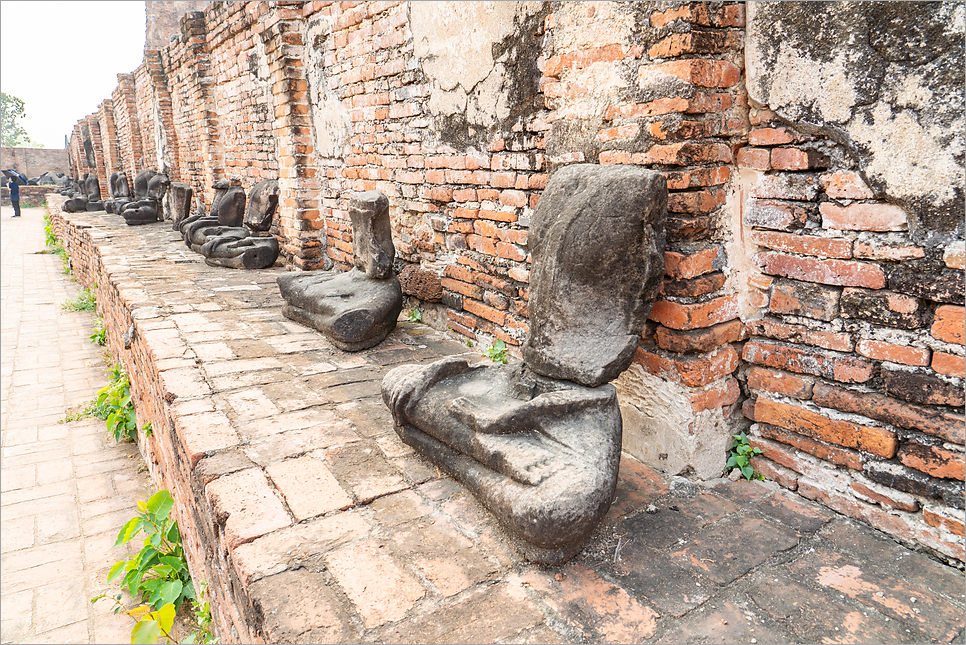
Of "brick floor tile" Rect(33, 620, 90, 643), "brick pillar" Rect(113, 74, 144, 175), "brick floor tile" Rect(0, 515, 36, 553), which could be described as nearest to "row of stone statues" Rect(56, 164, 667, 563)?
"brick floor tile" Rect(33, 620, 90, 643)

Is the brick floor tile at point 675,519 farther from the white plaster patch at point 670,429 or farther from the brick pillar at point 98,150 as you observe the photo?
the brick pillar at point 98,150

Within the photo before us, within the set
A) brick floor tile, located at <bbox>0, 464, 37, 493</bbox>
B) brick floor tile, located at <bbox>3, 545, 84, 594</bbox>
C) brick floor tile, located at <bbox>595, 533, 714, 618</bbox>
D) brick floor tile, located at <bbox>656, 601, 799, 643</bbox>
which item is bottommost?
brick floor tile, located at <bbox>3, 545, 84, 594</bbox>

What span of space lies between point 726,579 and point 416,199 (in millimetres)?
2969

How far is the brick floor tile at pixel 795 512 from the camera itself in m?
1.91

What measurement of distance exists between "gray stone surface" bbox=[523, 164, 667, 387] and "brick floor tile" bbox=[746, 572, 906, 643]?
2.62 feet

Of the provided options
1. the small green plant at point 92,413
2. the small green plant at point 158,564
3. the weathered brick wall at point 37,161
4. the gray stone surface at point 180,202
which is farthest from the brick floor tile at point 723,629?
the weathered brick wall at point 37,161

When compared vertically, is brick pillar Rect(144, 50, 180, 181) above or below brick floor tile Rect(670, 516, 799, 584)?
above

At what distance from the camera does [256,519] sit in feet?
6.22

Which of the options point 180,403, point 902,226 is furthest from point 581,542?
point 180,403

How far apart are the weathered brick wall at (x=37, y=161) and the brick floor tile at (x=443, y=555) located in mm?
34034

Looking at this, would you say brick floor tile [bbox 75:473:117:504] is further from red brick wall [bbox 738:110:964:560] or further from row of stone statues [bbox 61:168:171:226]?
row of stone statues [bbox 61:168:171:226]

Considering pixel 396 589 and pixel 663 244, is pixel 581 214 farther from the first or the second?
pixel 396 589

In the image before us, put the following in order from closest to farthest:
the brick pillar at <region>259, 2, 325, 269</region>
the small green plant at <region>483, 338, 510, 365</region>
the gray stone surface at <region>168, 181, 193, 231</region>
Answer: the small green plant at <region>483, 338, 510, 365</region>
the brick pillar at <region>259, 2, 325, 269</region>
the gray stone surface at <region>168, 181, 193, 231</region>

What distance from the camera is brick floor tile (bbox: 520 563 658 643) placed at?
4.79ft
